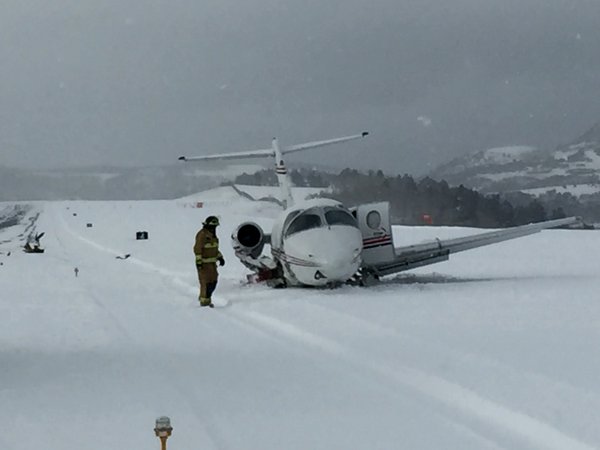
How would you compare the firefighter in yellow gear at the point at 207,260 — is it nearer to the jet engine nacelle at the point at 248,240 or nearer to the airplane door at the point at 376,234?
the jet engine nacelle at the point at 248,240

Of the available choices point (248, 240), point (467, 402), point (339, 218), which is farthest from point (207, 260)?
point (467, 402)

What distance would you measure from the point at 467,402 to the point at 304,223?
36.9 feet

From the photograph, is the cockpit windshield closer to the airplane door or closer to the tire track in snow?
the airplane door

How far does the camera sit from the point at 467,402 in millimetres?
7957

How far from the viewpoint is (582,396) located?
751 centimetres

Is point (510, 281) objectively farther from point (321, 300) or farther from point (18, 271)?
point (18, 271)

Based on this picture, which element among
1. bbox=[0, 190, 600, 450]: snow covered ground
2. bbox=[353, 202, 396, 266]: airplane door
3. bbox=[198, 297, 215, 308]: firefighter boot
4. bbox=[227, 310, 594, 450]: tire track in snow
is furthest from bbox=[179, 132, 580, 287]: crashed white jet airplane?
bbox=[227, 310, 594, 450]: tire track in snow

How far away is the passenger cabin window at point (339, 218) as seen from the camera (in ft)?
61.7

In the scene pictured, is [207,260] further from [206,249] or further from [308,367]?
[308,367]

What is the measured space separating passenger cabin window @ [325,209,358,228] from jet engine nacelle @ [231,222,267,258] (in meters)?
2.83

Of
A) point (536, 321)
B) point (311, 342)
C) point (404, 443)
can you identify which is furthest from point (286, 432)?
point (536, 321)

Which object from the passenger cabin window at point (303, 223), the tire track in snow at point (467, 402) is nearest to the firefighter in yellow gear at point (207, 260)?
the passenger cabin window at point (303, 223)

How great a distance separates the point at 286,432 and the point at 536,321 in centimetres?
690

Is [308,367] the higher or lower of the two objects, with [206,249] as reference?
lower
